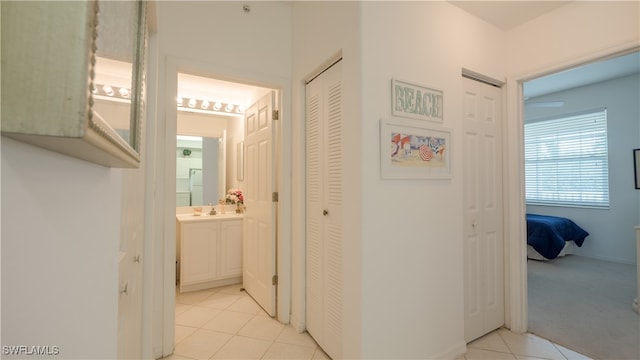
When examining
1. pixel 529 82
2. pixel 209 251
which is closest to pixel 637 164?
pixel 529 82

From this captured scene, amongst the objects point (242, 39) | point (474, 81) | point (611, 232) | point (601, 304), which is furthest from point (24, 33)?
point (611, 232)

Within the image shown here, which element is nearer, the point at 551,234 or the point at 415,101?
the point at 415,101

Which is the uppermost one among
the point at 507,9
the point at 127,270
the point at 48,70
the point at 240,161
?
the point at 507,9

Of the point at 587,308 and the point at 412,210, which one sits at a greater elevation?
the point at 412,210

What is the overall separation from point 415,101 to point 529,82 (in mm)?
3427

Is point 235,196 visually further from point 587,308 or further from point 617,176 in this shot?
point 617,176

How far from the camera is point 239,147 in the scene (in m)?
3.56

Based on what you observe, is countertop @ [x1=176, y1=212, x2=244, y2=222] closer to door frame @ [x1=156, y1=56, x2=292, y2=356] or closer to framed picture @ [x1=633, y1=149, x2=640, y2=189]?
door frame @ [x1=156, y1=56, x2=292, y2=356]

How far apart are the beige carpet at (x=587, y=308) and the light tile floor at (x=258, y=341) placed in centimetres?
24

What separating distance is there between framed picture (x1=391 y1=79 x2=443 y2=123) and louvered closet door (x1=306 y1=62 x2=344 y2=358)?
36 cm

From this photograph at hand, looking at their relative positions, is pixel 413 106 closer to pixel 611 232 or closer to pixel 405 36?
pixel 405 36

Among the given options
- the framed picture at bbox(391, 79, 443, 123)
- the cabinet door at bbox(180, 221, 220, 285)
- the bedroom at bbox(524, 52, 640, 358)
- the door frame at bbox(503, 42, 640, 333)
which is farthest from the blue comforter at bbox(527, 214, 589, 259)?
the cabinet door at bbox(180, 221, 220, 285)

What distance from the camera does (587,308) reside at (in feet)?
8.93

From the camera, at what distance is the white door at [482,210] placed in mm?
2146
